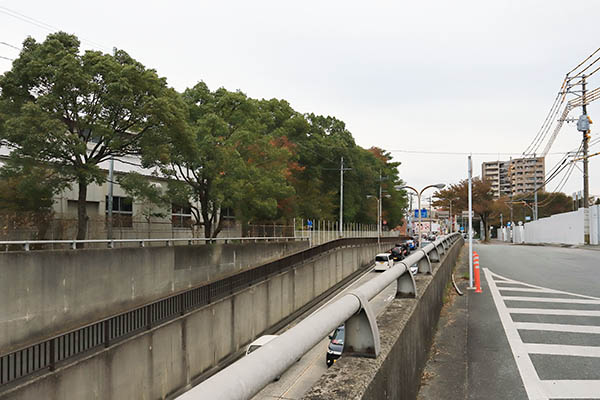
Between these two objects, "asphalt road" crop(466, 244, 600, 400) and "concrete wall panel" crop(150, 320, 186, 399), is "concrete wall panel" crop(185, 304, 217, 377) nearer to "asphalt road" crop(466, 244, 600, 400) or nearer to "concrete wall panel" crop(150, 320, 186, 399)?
"concrete wall panel" crop(150, 320, 186, 399)

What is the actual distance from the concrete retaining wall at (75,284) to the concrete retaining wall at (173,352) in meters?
2.89

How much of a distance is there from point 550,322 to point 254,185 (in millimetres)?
22876

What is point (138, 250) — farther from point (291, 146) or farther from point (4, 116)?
point (291, 146)

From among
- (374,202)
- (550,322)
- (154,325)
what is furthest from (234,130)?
(374,202)

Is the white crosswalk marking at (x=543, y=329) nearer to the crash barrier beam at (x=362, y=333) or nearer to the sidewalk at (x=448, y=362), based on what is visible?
the sidewalk at (x=448, y=362)

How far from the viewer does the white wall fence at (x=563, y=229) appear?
148 feet

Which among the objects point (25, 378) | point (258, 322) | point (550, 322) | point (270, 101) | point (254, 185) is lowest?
point (258, 322)

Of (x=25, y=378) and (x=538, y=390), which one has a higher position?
(x=538, y=390)

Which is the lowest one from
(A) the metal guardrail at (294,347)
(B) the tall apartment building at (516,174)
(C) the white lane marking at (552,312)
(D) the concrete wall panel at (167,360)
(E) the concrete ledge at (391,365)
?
(D) the concrete wall panel at (167,360)

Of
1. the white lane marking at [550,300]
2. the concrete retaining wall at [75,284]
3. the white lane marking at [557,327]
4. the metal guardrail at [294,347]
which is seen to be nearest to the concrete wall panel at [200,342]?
the concrete retaining wall at [75,284]

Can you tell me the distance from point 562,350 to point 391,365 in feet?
16.1

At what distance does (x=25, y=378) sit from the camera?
9.82m

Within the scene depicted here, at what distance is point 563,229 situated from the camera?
5391 centimetres

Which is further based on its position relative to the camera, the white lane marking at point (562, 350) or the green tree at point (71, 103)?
the green tree at point (71, 103)
